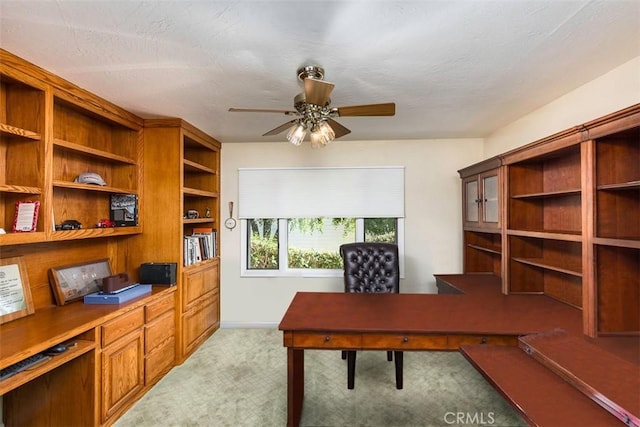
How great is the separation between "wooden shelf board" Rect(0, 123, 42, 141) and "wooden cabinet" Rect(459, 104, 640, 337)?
10.6 feet

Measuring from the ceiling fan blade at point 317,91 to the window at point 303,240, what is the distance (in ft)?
7.46

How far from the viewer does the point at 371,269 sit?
9.31 feet

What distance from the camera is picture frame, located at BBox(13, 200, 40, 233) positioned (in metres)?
1.85

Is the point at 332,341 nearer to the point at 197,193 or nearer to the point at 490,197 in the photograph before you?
the point at 490,197

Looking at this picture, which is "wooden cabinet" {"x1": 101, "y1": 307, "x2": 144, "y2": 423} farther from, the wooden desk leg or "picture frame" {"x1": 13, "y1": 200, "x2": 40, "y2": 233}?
the wooden desk leg

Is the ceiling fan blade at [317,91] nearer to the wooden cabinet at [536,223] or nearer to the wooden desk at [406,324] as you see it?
the wooden desk at [406,324]

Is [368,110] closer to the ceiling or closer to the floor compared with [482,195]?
closer to the ceiling

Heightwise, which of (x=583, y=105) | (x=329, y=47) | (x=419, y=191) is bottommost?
(x=419, y=191)

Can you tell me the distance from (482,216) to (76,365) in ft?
11.4

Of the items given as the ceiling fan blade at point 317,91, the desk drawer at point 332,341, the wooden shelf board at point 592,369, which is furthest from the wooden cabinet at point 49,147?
the wooden shelf board at point 592,369

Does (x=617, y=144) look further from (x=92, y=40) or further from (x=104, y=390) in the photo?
(x=104, y=390)

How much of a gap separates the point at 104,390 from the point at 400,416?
201cm

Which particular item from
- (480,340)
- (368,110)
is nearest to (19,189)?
(368,110)

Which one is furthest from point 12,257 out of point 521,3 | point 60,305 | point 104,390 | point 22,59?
point 521,3
